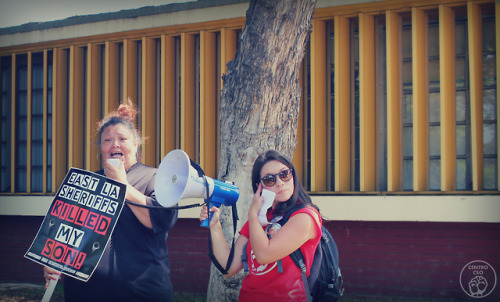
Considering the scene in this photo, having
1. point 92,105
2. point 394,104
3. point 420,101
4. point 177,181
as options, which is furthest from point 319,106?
point 177,181

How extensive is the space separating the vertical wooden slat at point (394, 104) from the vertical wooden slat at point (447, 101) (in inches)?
20.8

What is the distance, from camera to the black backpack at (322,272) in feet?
10.2

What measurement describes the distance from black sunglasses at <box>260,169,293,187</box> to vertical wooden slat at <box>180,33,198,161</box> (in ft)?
17.4

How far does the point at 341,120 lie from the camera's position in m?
7.90

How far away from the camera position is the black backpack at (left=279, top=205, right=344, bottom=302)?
3.10 m

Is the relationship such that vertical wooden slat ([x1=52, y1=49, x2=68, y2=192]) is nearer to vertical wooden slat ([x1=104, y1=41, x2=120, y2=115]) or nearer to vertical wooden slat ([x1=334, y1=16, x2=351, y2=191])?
vertical wooden slat ([x1=104, y1=41, x2=120, y2=115])

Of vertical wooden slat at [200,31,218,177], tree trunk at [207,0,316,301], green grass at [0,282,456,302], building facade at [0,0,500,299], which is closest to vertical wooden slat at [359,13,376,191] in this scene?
building facade at [0,0,500,299]

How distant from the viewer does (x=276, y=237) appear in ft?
10.1

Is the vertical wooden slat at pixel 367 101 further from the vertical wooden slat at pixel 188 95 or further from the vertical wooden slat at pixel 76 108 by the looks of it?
the vertical wooden slat at pixel 76 108

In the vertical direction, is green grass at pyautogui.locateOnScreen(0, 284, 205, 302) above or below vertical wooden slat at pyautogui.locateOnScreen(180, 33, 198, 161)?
below

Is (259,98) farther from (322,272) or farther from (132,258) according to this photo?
(322,272)

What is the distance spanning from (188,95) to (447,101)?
3.49m

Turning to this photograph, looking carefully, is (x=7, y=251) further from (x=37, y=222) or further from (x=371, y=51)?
(x=371, y=51)

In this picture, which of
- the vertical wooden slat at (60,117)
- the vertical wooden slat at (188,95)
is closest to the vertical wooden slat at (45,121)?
the vertical wooden slat at (60,117)
